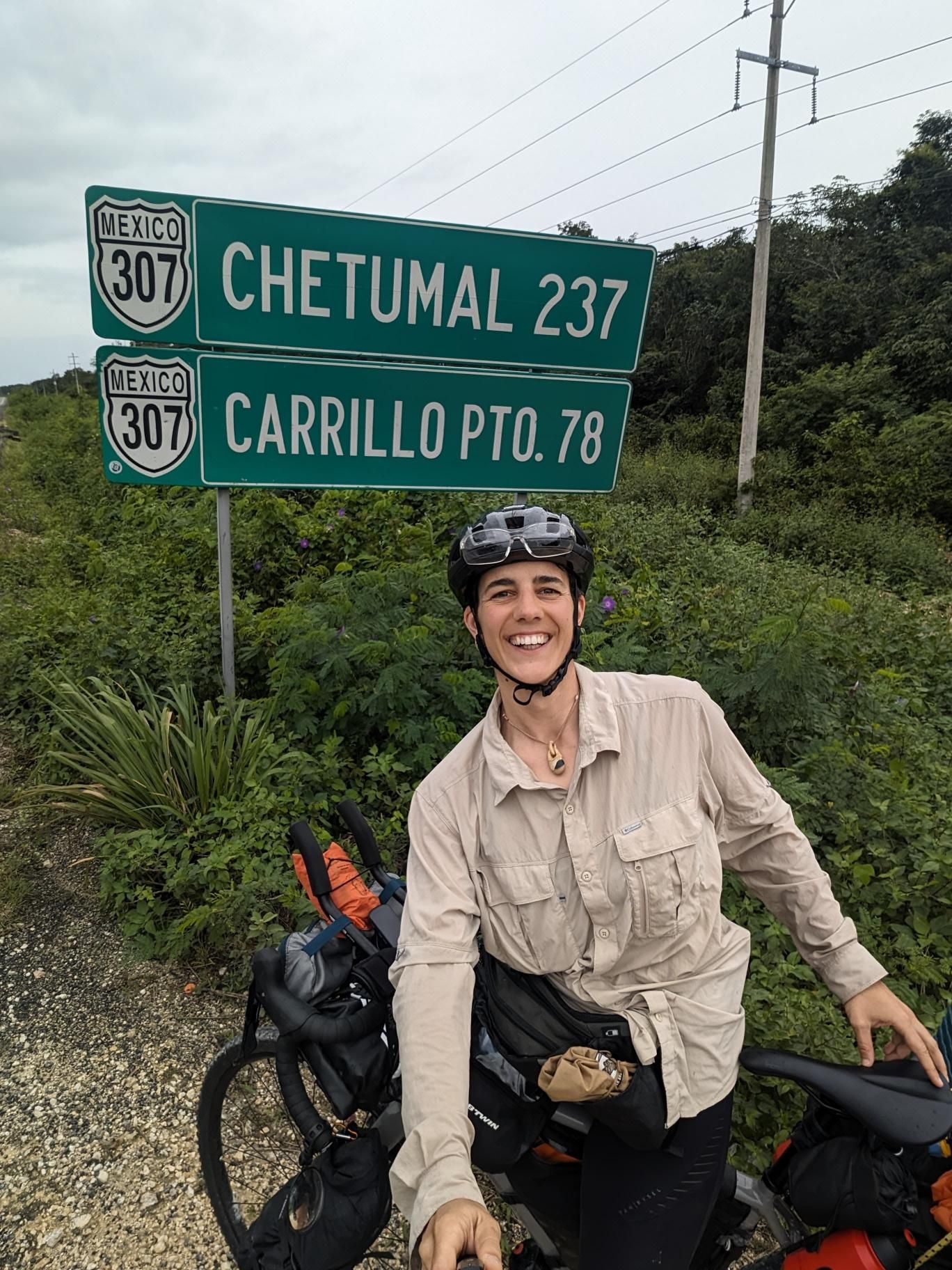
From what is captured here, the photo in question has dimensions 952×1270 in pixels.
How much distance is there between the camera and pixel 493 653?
59.1 inches

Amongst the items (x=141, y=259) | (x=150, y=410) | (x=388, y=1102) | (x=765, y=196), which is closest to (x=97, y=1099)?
(x=388, y=1102)

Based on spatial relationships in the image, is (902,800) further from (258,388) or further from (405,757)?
(258,388)

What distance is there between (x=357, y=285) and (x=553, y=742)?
2.59 m

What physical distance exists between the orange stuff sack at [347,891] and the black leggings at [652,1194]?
0.64 meters

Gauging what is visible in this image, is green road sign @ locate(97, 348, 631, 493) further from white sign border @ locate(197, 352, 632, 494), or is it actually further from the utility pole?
the utility pole

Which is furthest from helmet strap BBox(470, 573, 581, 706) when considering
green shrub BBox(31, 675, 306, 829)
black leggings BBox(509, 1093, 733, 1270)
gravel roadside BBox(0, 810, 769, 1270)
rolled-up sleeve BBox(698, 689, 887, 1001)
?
green shrub BBox(31, 675, 306, 829)

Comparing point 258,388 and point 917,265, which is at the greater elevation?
point 917,265

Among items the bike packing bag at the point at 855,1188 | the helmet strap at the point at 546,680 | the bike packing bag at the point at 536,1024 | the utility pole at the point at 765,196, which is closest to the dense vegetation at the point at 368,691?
the bike packing bag at the point at 855,1188

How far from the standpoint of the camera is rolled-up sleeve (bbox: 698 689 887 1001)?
1.42 meters

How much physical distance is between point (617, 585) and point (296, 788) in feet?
8.06

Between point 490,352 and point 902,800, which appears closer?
point 902,800

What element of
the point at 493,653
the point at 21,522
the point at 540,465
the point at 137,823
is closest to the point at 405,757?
the point at 137,823

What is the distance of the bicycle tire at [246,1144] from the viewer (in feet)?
6.05

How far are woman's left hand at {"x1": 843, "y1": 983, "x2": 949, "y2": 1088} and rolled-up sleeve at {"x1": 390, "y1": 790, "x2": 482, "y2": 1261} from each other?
0.76 m
